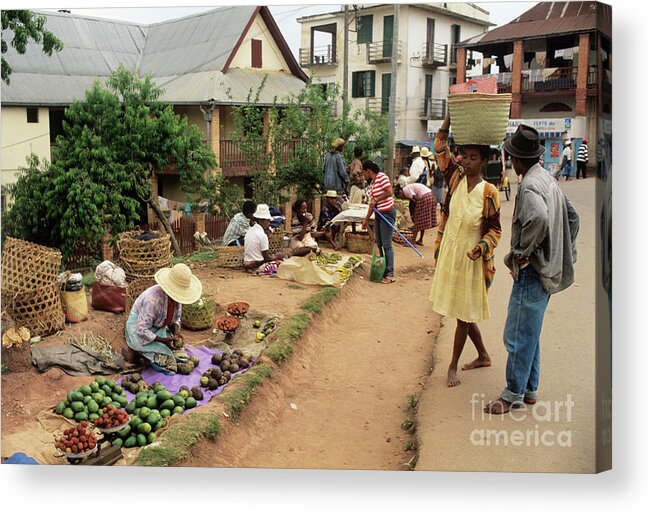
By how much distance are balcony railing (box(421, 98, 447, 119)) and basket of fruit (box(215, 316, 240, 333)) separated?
2.46 meters

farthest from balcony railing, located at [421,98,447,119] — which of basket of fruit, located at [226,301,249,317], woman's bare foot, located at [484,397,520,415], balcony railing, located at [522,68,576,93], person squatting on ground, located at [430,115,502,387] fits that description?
basket of fruit, located at [226,301,249,317]

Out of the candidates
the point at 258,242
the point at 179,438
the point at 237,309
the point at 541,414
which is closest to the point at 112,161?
the point at 258,242

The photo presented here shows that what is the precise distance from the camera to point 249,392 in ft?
17.8

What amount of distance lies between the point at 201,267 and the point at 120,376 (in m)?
2.64

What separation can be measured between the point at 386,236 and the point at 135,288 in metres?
2.86

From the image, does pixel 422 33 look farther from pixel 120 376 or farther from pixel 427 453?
pixel 120 376

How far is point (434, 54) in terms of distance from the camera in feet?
19.7

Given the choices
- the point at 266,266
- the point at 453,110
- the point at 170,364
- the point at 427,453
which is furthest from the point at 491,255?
the point at 266,266

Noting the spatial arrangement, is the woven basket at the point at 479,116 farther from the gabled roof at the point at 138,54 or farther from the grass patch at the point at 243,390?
the grass patch at the point at 243,390

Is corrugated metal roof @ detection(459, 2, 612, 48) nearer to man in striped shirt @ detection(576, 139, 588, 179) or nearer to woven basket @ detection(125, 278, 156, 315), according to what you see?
man in striped shirt @ detection(576, 139, 588, 179)

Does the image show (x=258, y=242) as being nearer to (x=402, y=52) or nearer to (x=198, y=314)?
(x=198, y=314)

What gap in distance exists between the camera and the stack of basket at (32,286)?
565 cm

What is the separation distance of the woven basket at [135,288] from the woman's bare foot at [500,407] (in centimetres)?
338

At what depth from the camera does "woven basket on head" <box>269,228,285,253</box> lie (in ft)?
30.2
